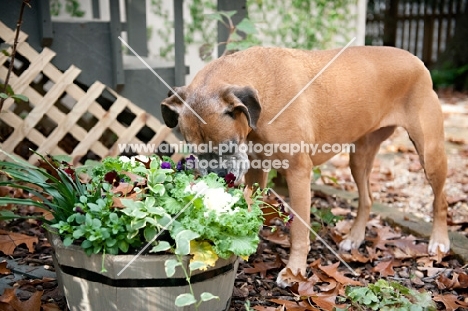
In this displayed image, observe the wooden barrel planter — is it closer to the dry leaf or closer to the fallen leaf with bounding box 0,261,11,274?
the fallen leaf with bounding box 0,261,11,274

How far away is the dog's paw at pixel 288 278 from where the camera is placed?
334 cm

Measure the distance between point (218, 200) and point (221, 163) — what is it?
0.50 m

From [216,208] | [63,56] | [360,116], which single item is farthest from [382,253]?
[63,56]

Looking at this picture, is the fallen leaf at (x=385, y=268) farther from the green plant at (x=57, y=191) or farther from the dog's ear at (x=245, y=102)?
the green plant at (x=57, y=191)

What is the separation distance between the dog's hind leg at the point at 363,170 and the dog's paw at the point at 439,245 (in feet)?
1.61

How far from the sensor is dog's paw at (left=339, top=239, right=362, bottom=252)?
4.07 m

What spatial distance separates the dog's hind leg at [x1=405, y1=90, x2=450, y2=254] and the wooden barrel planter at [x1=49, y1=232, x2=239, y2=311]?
6.40ft

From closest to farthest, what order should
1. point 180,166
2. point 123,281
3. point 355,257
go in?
point 123,281
point 180,166
point 355,257

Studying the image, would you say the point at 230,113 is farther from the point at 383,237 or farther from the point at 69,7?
the point at 69,7

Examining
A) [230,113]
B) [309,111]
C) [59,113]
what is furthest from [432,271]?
[59,113]

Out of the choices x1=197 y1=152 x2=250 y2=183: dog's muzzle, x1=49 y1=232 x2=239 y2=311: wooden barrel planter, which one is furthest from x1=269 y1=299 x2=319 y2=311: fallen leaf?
x1=197 y1=152 x2=250 y2=183: dog's muzzle

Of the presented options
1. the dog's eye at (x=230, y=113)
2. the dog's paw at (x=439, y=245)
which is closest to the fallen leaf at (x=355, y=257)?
the dog's paw at (x=439, y=245)

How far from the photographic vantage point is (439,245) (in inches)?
155

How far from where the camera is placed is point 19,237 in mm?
3338
